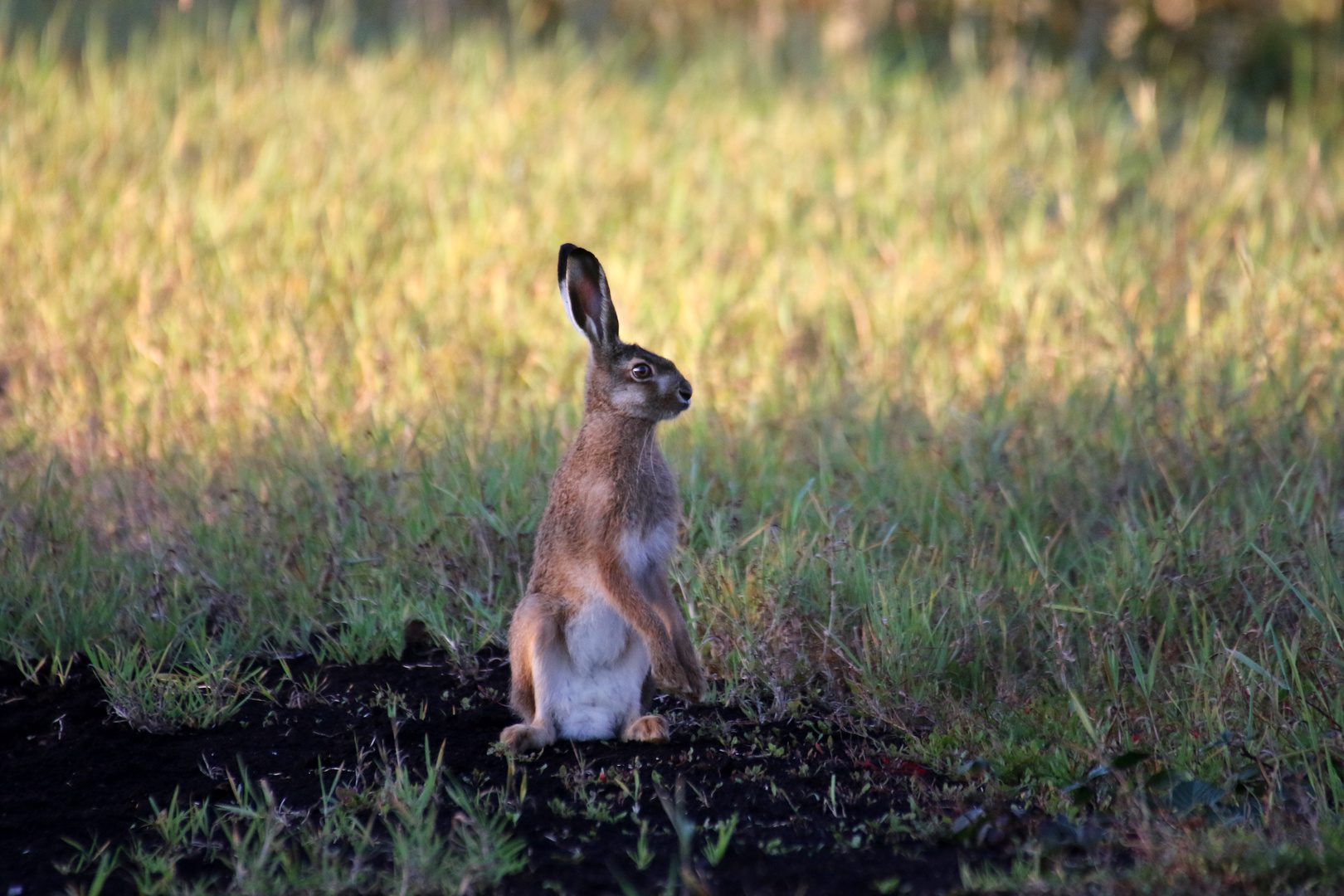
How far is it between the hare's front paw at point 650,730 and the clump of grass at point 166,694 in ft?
3.76

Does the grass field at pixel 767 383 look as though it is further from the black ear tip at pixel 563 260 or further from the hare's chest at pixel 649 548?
the black ear tip at pixel 563 260

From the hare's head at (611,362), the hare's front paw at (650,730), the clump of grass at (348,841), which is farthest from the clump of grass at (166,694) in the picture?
the hare's head at (611,362)

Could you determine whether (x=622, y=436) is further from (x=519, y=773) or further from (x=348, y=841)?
(x=348, y=841)

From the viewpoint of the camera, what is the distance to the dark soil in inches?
123

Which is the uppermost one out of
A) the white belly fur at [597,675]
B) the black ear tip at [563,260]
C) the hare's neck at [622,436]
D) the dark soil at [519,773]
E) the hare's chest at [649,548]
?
the black ear tip at [563,260]

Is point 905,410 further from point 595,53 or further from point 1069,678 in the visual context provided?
point 595,53

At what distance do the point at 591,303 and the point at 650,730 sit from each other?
1229mm

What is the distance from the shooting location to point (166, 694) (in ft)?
13.3

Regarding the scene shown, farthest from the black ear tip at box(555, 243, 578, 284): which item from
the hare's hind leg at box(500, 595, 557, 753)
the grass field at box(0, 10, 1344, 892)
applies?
the grass field at box(0, 10, 1344, 892)

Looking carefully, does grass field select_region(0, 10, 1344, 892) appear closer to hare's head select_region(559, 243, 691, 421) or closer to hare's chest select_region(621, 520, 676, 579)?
hare's chest select_region(621, 520, 676, 579)

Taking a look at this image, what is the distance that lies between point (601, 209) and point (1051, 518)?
12.9ft

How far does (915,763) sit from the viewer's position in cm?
378

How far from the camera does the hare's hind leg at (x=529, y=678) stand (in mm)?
3807

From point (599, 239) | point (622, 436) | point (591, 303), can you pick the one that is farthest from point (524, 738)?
point (599, 239)
